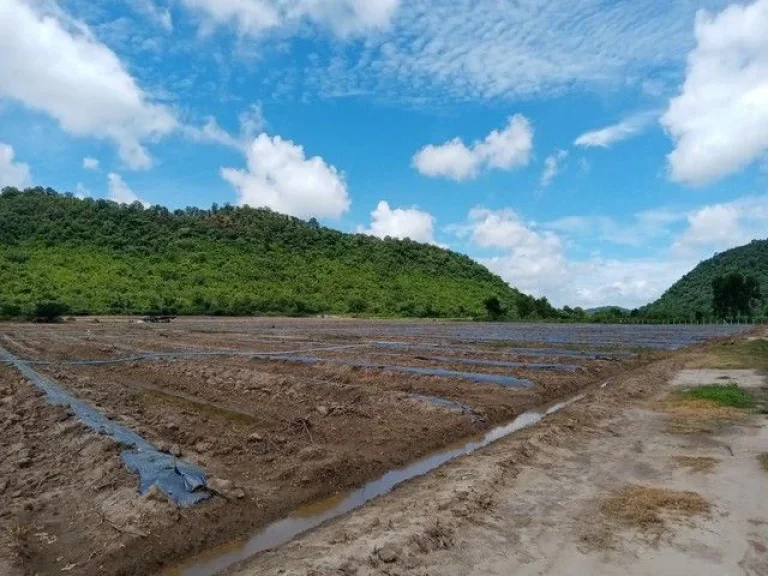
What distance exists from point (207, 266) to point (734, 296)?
2778 inches

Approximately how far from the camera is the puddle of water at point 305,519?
520 centimetres

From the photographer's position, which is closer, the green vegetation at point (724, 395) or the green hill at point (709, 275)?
the green vegetation at point (724, 395)

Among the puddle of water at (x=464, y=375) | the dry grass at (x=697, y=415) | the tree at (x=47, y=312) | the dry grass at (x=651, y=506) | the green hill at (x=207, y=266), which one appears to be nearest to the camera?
the dry grass at (x=651, y=506)

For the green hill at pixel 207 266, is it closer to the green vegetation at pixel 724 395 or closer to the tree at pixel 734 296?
the tree at pixel 734 296

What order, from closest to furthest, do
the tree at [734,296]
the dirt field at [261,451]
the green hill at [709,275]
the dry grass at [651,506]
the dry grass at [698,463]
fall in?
the dirt field at [261,451] < the dry grass at [651,506] < the dry grass at [698,463] < the tree at [734,296] < the green hill at [709,275]

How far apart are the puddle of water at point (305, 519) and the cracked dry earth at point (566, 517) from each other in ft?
1.41

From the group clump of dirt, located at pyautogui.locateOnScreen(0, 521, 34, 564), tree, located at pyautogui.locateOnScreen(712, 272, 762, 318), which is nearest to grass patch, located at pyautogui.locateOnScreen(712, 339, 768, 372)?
clump of dirt, located at pyautogui.locateOnScreen(0, 521, 34, 564)

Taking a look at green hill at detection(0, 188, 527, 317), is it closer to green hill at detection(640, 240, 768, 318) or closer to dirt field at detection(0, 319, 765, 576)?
green hill at detection(640, 240, 768, 318)

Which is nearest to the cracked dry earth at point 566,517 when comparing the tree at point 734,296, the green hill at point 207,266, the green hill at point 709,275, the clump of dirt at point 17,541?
the clump of dirt at point 17,541

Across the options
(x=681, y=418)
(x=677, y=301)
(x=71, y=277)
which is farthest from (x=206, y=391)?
(x=677, y=301)

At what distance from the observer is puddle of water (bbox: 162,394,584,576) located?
5199 millimetres

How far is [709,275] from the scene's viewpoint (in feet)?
376

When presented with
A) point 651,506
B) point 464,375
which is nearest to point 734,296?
A: point 464,375

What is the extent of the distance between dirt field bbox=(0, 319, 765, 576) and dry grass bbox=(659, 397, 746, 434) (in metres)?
0.80
